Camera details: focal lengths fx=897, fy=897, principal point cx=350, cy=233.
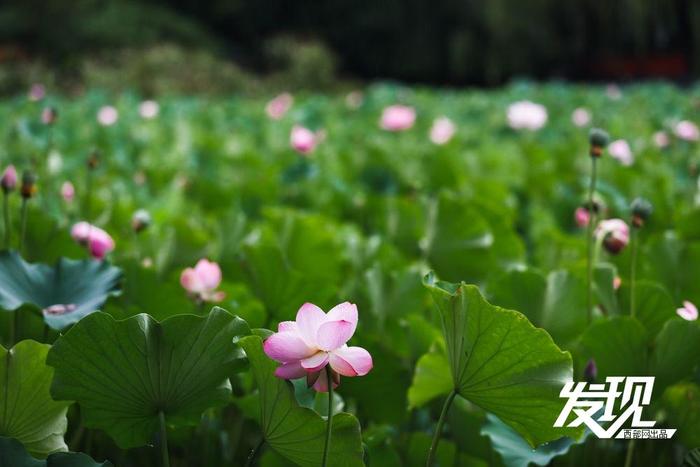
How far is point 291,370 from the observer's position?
471 mm

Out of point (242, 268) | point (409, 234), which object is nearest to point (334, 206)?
point (409, 234)

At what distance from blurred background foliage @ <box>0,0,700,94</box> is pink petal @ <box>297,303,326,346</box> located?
22.4 ft

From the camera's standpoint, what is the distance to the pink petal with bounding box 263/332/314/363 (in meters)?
0.46

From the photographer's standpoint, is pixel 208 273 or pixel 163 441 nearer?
pixel 163 441

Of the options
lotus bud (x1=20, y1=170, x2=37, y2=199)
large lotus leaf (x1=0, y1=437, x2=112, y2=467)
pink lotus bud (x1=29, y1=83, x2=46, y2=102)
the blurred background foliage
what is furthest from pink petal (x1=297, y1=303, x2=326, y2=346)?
the blurred background foliage

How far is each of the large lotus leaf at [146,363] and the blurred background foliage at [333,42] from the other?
677 cm

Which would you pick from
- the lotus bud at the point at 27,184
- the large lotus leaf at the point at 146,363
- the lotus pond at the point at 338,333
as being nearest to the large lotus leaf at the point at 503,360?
the lotus pond at the point at 338,333

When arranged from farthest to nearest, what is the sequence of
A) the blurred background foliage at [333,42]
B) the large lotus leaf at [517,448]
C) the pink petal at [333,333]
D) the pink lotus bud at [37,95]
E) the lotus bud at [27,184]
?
the blurred background foliage at [333,42] → the pink lotus bud at [37,95] → the lotus bud at [27,184] → the large lotus leaf at [517,448] → the pink petal at [333,333]

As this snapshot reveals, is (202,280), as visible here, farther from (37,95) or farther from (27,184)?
(37,95)

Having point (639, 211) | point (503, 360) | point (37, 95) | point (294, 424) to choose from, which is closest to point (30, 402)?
point (294, 424)

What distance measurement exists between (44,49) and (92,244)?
42.6 ft

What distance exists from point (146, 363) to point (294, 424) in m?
0.09

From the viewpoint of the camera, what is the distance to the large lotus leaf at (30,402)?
1.67 feet

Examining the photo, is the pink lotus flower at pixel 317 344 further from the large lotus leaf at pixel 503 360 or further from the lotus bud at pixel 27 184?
the lotus bud at pixel 27 184
